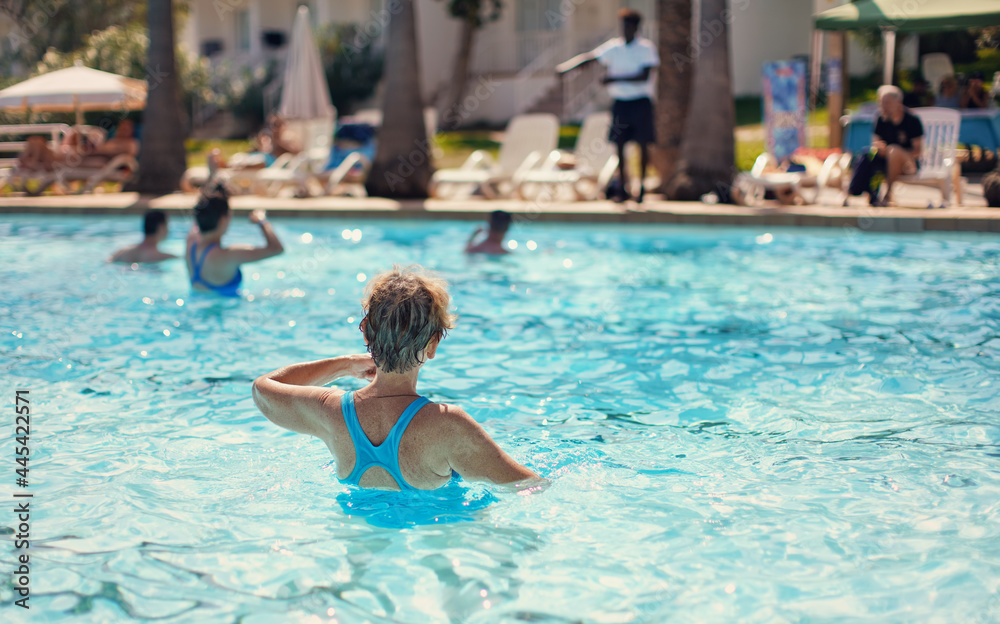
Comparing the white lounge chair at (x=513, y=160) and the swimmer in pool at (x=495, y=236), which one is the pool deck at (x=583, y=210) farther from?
the swimmer in pool at (x=495, y=236)

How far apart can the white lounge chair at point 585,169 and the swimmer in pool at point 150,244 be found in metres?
5.03

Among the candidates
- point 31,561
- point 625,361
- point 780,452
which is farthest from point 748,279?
point 31,561

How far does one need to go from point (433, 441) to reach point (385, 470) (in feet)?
0.68

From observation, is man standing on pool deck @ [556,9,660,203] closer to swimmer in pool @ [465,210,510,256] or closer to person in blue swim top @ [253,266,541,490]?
swimmer in pool @ [465,210,510,256]

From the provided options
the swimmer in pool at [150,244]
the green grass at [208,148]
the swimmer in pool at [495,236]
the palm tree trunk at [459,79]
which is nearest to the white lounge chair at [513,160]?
the swimmer in pool at [495,236]

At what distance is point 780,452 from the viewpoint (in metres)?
4.35

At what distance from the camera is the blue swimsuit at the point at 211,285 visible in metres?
7.21

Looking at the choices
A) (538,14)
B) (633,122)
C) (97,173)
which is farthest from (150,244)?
(538,14)

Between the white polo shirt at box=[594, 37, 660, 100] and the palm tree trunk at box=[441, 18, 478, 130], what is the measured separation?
12.2 m

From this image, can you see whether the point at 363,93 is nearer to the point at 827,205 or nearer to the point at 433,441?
the point at 827,205

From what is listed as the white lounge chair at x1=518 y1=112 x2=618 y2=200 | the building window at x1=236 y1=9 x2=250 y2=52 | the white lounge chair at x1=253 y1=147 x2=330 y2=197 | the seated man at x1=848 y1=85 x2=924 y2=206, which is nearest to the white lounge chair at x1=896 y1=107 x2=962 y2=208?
the seated man at x1=848 y1=85 x2=924 y2=206

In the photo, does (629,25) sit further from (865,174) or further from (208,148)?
(208,148)

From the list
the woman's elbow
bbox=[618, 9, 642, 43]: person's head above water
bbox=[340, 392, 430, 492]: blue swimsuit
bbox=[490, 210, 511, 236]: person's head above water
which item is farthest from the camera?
bbox=[618, 9, 642, 43]: person's head above water

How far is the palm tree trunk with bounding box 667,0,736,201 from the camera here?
37.6 feet
